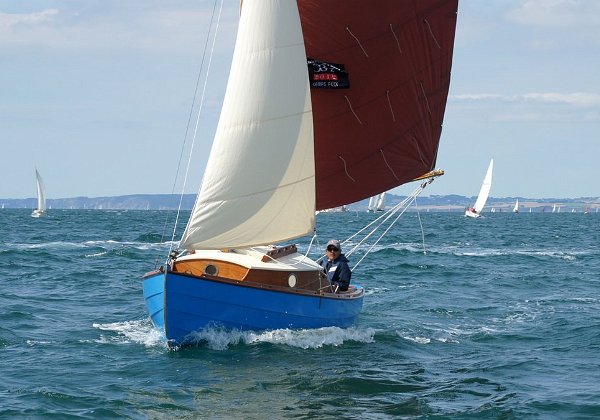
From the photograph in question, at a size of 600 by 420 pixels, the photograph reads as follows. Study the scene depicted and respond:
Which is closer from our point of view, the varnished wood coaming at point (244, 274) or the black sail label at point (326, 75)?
the varnished wood coaming at point (244, 274)

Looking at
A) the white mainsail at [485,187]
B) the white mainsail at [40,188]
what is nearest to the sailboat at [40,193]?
the white mainsail at [40,188]

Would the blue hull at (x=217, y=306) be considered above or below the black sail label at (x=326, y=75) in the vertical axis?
below

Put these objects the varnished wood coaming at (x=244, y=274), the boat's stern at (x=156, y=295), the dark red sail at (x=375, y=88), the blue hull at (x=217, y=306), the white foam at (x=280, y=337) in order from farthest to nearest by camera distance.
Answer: the dark red sail at (x=375, y=88) → the white foam at (x=280, y=337) → the varnished wood coaming at (x=244, y=274) → the boat's stern at (x=156, y=295) → the blue hull at (x=217, y=306)

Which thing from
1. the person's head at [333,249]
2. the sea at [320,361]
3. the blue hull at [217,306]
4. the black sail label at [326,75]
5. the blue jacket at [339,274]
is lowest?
the sea at [320,361]

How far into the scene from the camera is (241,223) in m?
20.6

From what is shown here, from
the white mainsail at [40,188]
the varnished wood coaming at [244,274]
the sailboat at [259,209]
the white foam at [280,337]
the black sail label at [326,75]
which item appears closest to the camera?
the sailboat at [259,209]

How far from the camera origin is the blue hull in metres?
20.0

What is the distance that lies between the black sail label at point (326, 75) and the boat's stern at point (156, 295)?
22.8 feet

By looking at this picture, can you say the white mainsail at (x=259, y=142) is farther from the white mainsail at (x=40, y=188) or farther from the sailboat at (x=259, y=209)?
the white mainsail at (x=40, y=188)

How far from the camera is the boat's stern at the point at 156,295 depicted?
802 inches

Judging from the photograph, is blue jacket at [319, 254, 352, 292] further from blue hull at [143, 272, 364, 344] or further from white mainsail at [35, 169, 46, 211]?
white mainsail at [35, 169, 46, 211]

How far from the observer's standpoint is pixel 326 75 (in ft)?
82.1

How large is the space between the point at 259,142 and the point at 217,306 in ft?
11.6

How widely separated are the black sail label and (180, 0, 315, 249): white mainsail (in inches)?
140
